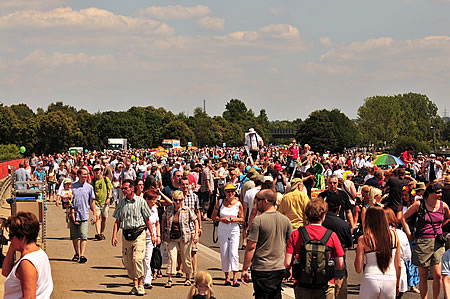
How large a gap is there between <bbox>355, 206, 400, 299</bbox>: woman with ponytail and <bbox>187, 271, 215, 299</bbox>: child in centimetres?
147

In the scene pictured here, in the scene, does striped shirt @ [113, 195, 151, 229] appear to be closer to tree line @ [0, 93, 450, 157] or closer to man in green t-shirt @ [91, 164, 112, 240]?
man in green t-shirt @ [91, 164, 112, 240]

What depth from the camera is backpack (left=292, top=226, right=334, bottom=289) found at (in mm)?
6598

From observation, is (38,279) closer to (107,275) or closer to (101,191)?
(107,275)

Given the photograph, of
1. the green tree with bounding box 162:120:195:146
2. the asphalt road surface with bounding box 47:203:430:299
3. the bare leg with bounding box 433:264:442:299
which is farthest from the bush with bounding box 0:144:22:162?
the green tree with bounding box 162:120:195:146

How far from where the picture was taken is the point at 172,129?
15125cm

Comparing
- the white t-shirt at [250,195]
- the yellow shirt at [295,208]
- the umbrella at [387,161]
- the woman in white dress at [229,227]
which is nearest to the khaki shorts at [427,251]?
the yellow shirt at [295,208]

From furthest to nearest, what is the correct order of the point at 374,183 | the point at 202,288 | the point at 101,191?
the point at 101,191
the point at 374,183
the point at 202,288

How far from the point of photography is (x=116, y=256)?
14.4 m

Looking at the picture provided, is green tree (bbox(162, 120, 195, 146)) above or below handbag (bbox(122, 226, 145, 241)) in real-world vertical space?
above

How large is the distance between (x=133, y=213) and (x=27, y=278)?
5438 mm

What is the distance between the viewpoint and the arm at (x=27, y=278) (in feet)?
17.1

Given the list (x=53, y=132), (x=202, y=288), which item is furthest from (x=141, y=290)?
(x=53, y=132)

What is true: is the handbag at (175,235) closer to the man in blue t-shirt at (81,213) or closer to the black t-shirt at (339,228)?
the man in blue t-shirt at (81,213)

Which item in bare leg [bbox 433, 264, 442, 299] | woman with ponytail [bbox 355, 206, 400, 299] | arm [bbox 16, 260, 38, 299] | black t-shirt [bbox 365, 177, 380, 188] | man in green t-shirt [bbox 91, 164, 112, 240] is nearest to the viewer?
arm [bbox 16, 260, 38, 299]
